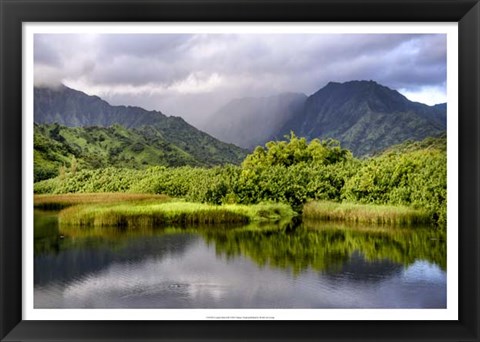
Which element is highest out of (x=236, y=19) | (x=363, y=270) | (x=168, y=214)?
(x=236, y=19)

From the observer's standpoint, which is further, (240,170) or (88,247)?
(240,170)

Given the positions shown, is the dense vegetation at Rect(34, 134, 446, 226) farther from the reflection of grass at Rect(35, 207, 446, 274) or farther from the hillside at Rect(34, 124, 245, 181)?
the reflection of grass at Rect(35, 207, 446, 274)

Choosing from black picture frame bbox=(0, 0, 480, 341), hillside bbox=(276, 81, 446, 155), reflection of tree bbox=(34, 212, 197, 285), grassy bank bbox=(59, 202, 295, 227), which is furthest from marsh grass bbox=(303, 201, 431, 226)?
reflection of tree bbox=(34, 212, 197, 285)

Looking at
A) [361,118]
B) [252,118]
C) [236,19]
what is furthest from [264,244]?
[236,19]

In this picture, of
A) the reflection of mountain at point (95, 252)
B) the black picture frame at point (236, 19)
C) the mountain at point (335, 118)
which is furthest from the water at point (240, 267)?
the mountain at point (335, 118)

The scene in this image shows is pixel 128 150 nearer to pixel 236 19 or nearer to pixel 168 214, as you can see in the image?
pixel 168 214

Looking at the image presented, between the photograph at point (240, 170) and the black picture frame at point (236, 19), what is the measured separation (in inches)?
5.9

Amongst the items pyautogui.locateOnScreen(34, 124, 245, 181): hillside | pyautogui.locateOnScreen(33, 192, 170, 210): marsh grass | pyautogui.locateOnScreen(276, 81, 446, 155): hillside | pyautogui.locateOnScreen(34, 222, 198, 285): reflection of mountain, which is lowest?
pyautogui.locateOnScreen(34, 222, 198, 285): reflection of mountain

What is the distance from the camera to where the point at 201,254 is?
11.5ft

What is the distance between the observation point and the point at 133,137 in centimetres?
362

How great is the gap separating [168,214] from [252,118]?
0.82m

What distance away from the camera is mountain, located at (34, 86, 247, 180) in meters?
3.54

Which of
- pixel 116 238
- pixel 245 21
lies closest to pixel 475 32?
pixel 245 21

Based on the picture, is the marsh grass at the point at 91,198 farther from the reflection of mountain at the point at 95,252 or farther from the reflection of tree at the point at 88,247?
the reflection of mountain at the point at 95,252
